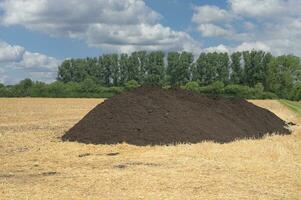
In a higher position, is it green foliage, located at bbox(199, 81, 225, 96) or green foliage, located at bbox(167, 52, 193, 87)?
green foliage, located at bbox(167, 52, 193, 87)

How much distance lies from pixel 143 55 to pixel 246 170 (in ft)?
303

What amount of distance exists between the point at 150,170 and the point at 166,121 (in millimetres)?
7211

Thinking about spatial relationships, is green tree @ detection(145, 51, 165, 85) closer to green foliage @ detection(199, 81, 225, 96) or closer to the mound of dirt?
green foliage @ detection(199, 81, 225, 96)

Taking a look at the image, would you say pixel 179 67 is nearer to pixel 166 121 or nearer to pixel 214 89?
pixel 214 89

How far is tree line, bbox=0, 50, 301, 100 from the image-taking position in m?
102

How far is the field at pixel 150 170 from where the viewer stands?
10.2 metres

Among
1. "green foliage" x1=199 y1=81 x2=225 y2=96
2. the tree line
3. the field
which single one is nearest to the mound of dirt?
the field

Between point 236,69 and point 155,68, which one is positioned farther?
point 236,69

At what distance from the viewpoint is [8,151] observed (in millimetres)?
16516

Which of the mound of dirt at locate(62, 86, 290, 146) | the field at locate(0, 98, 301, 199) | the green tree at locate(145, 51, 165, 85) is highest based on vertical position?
the green tree at locate(145, 51, 165, 85)

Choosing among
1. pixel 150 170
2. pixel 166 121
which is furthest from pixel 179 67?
pixel 150 170

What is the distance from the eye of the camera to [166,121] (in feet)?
64.9

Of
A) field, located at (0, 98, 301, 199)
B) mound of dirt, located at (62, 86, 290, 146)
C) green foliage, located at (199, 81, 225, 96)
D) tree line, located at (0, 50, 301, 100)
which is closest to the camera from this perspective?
field, located at (0, 98, 301, 199)

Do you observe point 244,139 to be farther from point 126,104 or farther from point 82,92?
point 82,92
